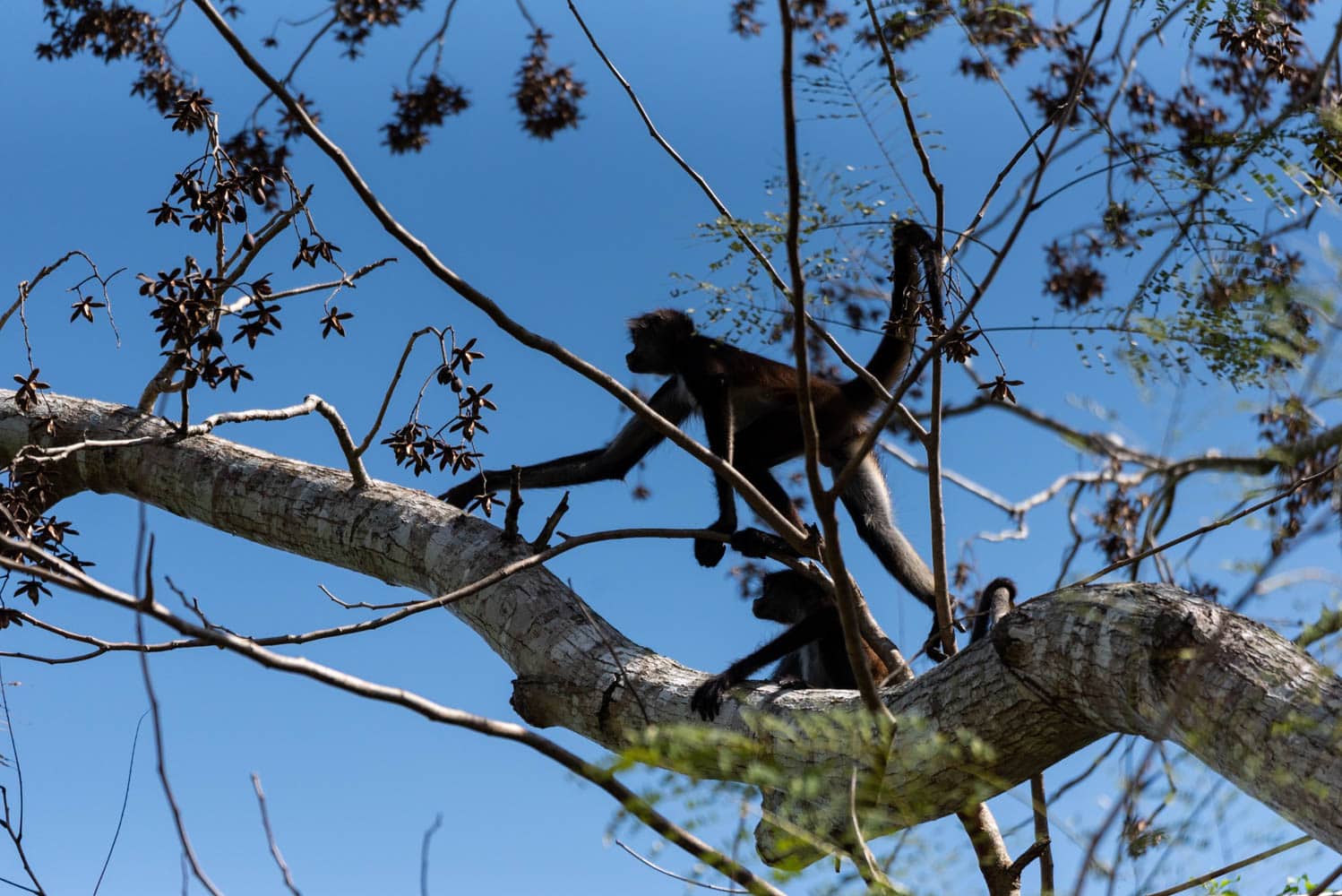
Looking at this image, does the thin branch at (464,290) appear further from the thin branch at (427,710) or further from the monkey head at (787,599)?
the monkey head at (787,599)

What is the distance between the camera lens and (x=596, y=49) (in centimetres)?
341

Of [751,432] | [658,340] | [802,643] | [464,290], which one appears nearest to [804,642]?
[802,643]

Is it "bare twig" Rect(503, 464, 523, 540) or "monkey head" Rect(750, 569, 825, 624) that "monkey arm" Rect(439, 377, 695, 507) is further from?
"bare twig" Rect(503, 464, 523, 540)

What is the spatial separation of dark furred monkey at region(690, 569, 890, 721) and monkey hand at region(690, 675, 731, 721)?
0.08 meters

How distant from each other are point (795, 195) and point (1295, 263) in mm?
4705

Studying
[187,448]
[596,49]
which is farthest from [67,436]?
Answer: [596,49]

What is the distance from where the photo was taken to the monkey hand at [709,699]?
155 inches

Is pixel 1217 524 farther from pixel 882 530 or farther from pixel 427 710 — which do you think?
pixel 882 530

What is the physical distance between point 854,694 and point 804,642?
1998 mm

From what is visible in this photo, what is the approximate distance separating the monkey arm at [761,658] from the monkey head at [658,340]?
2.41m

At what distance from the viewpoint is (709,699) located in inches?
157

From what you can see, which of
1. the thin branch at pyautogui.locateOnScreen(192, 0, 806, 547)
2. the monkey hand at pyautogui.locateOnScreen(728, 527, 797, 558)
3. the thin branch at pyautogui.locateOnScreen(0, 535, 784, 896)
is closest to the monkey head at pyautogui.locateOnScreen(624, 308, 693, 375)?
the monkey hand at pyautogui.locateOnScreen(728, 527, 797, 558)

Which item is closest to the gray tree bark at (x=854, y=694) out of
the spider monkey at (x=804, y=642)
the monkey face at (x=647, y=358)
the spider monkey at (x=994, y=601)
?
the spider monkey at (x=804, y=642)

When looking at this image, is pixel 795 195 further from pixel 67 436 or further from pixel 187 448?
pixel 67 436
